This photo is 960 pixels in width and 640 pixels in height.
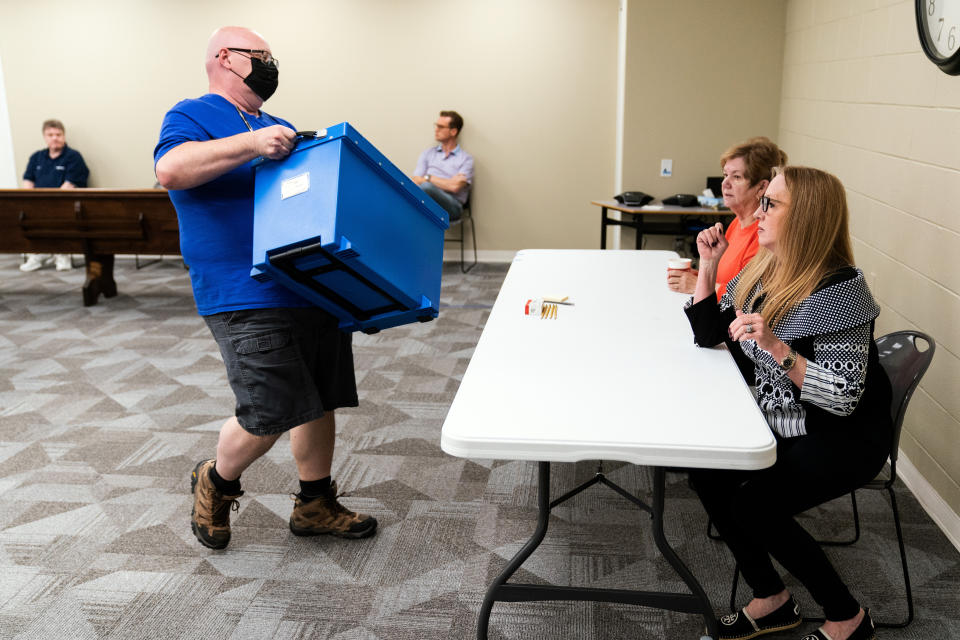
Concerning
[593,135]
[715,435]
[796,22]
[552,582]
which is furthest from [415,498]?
[593,135]

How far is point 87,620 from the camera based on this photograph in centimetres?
204

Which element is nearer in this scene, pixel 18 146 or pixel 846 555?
pixel 846 555

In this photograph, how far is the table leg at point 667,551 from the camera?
1739mm

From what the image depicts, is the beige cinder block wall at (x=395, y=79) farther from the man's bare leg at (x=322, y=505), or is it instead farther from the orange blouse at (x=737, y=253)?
the man's bare leg at (x=322, y=505)

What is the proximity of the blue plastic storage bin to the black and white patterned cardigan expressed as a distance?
2.47ft

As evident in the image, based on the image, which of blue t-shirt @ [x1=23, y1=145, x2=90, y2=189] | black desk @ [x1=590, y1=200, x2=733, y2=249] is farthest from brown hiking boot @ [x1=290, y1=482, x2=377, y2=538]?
blue t-shirt @ [x1=23, y1=145, x2=90, y2=189]

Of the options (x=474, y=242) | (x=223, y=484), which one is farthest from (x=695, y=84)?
(x=223, y=484)

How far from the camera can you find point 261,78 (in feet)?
6.81

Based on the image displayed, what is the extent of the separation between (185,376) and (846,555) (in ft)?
10.4

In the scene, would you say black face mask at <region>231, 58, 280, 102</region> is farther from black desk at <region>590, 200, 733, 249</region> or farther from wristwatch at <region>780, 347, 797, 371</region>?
black desk at <region>590, 200, 733, 249</region>

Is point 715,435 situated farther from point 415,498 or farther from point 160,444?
point 160,444

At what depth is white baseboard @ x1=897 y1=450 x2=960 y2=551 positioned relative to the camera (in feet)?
7.68

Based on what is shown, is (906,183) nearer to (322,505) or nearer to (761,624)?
(761,624)

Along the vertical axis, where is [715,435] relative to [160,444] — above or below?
above
